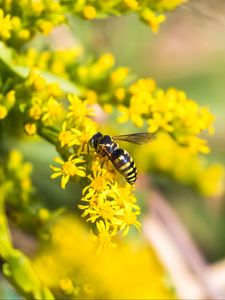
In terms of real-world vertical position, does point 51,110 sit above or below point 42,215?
above

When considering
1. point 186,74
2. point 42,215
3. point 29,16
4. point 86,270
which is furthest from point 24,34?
point 186,74

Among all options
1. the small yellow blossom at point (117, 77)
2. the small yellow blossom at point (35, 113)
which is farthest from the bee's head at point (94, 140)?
the small yellow blossom at point (117, 77)

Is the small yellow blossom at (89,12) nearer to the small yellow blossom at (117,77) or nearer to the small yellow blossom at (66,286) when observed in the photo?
the small yellow blossom at (117,77)

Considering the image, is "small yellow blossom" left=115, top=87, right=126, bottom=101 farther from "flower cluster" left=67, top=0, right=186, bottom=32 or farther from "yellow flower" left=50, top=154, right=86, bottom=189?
"yellow flower" left=50, top=154, right=86, bottom=189

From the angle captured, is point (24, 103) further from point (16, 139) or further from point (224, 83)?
point (224, 83)

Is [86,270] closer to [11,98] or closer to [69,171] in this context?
[69,171]

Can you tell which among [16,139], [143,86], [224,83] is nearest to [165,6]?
[143,86]
